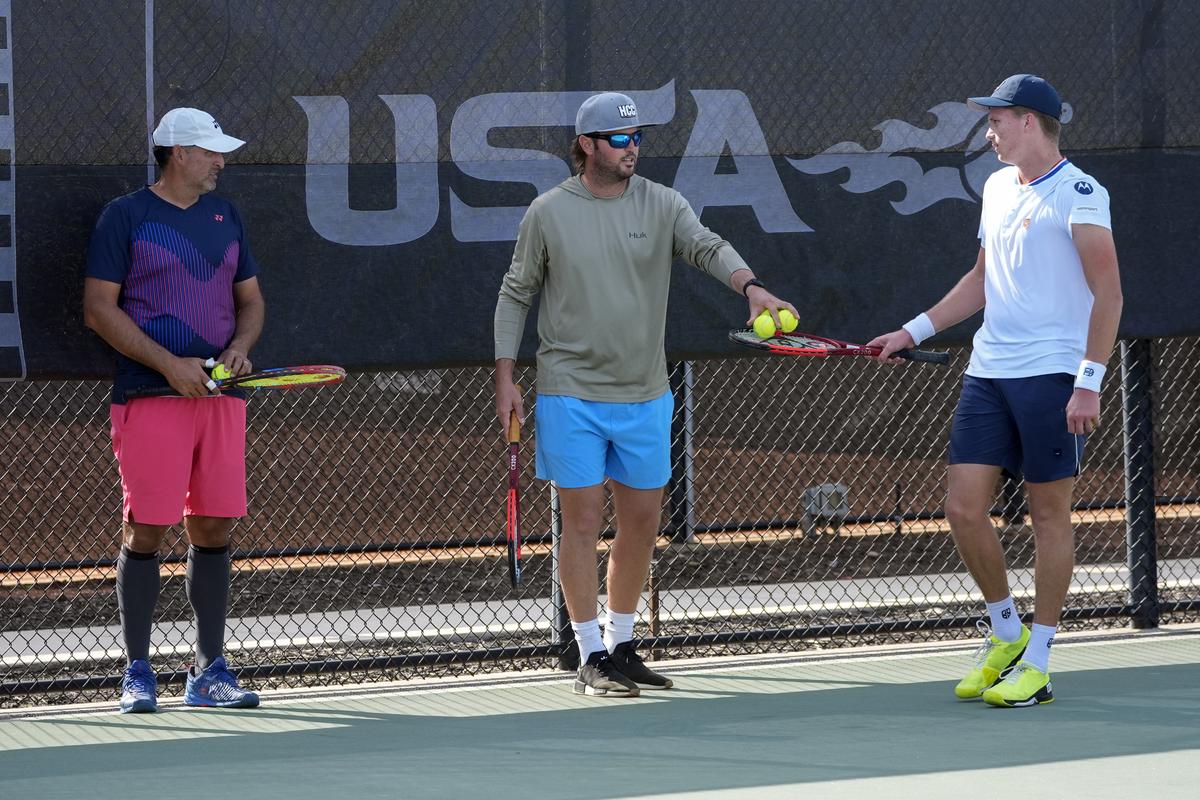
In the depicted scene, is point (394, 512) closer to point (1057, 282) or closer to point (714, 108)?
point (714, 108)

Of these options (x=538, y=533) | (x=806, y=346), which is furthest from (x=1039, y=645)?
(x=538, y=533)

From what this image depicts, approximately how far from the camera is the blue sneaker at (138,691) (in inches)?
202

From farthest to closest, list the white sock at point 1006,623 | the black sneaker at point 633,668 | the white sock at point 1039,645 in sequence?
the black sneaker at point 633,668
the white sock at point 1006,623
the white sock at point 1039,645

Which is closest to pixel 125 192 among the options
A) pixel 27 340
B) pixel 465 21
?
pixel 27 340

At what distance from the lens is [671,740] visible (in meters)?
4.70

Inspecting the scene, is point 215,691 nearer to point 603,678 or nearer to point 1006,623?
point 603,678

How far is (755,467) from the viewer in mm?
11484

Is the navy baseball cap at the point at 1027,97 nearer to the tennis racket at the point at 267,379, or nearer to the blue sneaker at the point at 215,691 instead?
the tennis racket at the point at 267,379

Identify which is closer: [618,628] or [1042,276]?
[1042,276]

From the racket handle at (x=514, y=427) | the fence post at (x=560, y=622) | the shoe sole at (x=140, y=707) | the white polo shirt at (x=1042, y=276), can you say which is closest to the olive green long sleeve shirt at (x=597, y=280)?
the racket handle at (x=514, y=427)

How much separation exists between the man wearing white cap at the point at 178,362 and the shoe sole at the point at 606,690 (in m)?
1.02

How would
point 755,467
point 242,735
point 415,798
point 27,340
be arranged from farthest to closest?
point 755,467 → point 27,340 → point 242,735 → point 415,798

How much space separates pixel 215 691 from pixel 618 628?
1.24 metres

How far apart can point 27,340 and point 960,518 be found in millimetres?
2817
